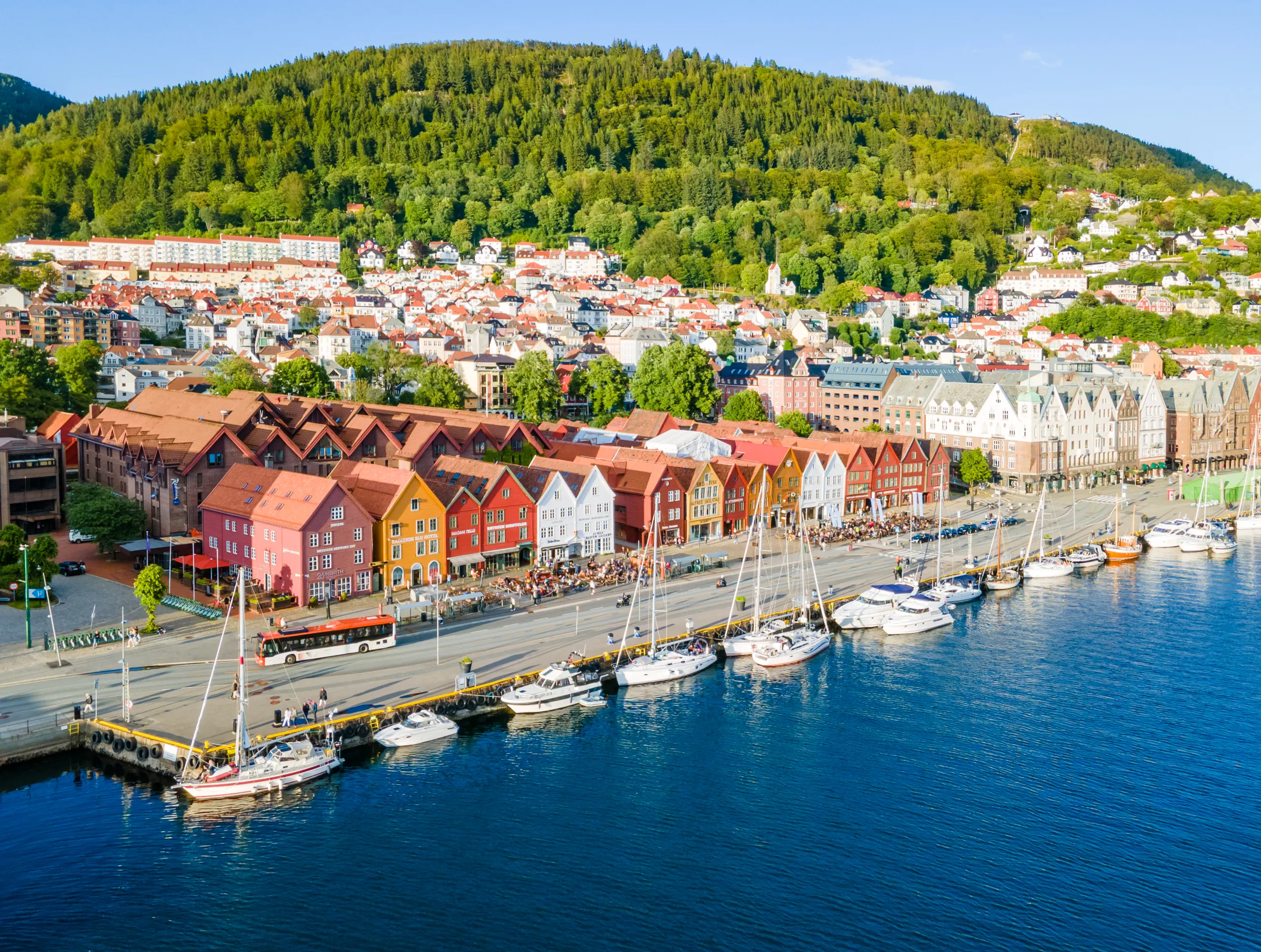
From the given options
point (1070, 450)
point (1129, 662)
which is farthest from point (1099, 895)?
point (1070, 450)

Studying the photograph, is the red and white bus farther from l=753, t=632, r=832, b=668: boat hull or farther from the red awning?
l=753, t=632, r=832, b=668: boat hull

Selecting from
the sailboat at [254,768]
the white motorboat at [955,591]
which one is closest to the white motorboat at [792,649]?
the white motorboat at [955,591]

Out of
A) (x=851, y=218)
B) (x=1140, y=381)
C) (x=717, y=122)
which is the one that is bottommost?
(x=1140, y=381)

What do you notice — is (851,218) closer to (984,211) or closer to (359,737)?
(984,211)

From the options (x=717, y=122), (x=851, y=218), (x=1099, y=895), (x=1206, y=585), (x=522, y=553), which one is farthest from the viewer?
(x=717, y=122)

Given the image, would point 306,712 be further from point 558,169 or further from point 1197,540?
point 558,169

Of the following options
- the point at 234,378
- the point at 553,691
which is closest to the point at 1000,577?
the point at 553,691
